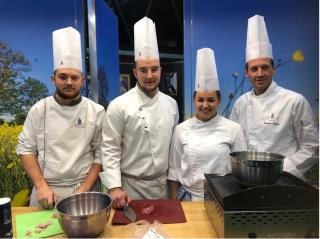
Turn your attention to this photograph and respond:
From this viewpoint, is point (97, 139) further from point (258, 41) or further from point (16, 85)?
point (258, 41)

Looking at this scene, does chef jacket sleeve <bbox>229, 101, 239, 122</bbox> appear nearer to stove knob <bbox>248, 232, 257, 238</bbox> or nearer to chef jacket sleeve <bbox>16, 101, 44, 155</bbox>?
stove knob <bbox>248, 232, 257, 238</bbox>

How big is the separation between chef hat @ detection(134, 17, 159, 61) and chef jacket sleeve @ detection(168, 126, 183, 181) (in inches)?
17.8

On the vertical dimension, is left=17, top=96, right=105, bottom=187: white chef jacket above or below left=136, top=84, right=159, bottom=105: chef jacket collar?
below

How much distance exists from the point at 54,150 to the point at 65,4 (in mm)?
1082

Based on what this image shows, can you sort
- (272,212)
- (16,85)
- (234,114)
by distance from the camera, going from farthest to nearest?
(16,85) < (234,114) < (272,212)

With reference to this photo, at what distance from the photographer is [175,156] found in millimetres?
1586

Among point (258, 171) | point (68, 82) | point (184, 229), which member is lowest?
point (184, 229)

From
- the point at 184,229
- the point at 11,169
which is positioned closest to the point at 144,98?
the point at 184,229

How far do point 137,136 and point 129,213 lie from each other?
1.61 feet

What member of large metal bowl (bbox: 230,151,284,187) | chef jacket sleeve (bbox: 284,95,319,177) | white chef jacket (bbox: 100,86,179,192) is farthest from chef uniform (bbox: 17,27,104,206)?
chef jacket sleeve (bbox: 284,95,319,177)

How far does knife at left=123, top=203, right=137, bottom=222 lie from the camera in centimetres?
115

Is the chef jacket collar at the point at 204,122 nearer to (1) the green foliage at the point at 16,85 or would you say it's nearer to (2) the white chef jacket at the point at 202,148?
(2) the white chef jacket at the point at 202,148

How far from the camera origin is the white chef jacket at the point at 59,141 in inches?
59.6

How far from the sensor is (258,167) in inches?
37.9
